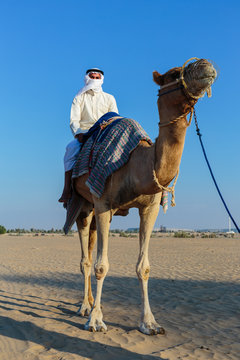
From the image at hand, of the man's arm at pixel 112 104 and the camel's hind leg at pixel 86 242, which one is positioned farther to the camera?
the man's arm at pixel 112 104

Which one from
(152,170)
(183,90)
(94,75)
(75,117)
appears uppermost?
(94,75)

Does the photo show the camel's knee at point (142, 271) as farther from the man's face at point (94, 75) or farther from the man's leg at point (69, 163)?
the man's face at point (94, 75)

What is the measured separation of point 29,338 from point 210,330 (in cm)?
238

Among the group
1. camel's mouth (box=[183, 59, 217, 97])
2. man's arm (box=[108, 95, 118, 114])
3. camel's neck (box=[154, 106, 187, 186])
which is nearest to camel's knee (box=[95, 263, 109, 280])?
camel's neck (box=[154, 106, 187, 186])

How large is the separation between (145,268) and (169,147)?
5.96ft

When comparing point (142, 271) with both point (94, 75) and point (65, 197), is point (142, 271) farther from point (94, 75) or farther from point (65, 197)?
point (94, 75)

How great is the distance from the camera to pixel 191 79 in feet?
13.7

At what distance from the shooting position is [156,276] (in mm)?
11133

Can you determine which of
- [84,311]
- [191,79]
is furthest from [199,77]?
[84,311]

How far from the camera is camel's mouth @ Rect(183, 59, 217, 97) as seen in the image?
158 inches

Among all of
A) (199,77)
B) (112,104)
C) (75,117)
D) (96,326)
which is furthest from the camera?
(112,104)

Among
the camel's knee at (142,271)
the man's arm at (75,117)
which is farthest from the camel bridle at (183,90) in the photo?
the man's arm at (75,117)

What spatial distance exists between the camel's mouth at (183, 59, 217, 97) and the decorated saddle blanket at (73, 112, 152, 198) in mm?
1217

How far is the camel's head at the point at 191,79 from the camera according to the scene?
404 cm
